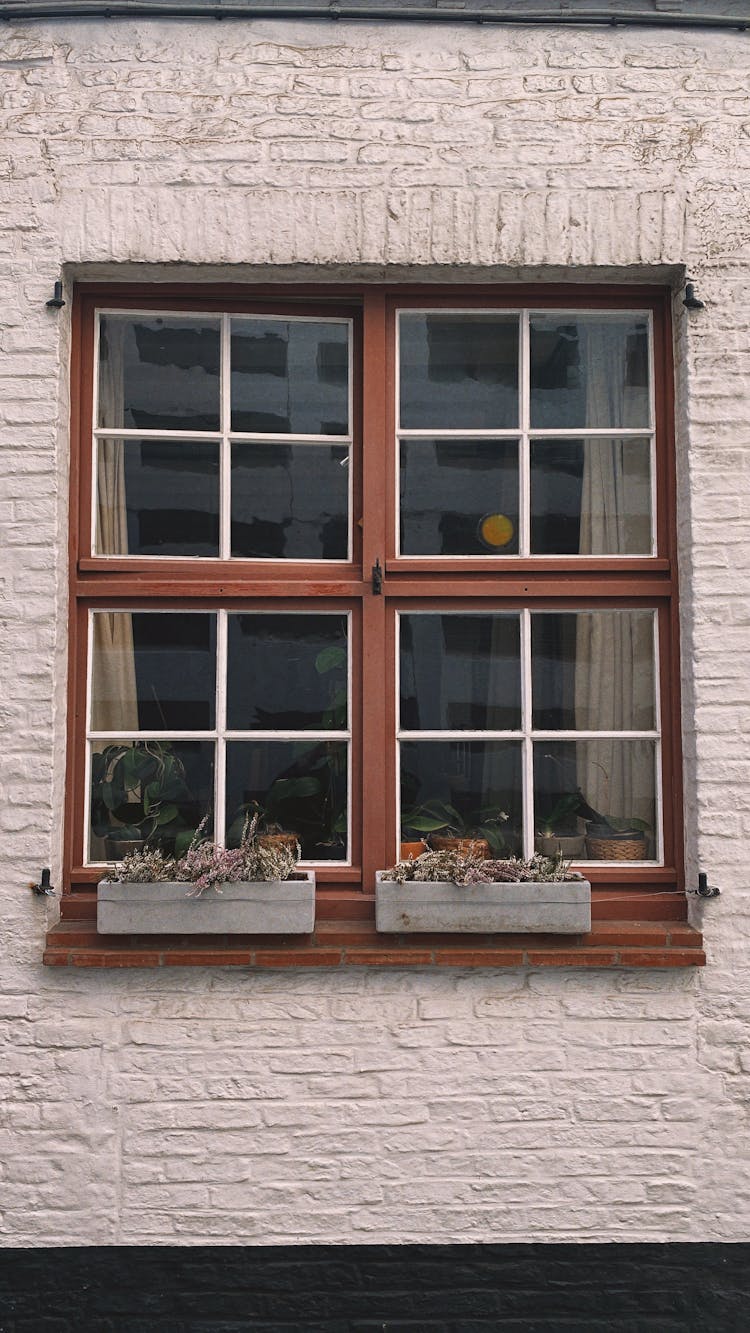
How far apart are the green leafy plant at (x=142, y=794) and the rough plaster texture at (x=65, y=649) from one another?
0.61ft

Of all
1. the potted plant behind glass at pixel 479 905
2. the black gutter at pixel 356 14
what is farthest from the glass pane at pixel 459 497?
the black gutter at pixel 356 14

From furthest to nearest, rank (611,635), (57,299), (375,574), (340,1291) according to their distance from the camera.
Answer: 1. (611,635)
2. (375,574)
3. (57,299)
4. (340,1291)

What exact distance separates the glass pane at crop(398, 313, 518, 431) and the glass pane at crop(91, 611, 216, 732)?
1.06 m

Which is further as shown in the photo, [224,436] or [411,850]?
[224,436]

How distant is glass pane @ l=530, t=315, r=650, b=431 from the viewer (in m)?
3.65

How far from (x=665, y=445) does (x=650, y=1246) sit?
8.56ft

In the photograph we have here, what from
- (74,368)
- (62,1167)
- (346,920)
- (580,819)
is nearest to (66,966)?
(62,1167)

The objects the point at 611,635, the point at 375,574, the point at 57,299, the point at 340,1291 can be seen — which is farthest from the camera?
the point at 611,635

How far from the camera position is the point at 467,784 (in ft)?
11.7

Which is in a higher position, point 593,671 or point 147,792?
point 593,671

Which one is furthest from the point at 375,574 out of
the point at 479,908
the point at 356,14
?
the point at 356,14

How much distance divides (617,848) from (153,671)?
5.58 ft

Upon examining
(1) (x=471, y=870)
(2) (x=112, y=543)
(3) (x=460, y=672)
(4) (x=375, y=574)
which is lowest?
(1) (x=471, y=870)

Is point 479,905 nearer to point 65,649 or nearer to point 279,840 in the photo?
point 279,840
